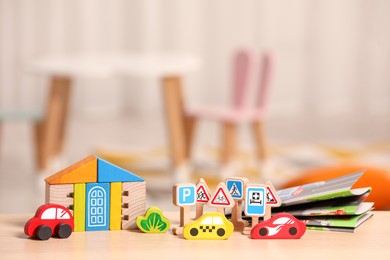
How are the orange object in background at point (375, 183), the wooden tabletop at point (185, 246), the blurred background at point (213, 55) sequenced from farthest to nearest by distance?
the blurred background at point (213, 55), the orange object in background at point (375, 183), the wooden tabletop at point (185, 246)

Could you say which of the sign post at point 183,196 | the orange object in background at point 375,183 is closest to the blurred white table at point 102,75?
the orange object in background at point 375,183

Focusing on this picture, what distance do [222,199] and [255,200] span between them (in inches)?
2.0

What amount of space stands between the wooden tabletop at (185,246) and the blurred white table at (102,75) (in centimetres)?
253

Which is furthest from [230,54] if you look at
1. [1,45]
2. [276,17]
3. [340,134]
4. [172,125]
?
[172,125]

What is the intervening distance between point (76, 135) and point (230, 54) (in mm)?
1268

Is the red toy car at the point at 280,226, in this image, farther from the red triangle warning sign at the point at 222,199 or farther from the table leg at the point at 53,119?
the table leg at the point at 53,119

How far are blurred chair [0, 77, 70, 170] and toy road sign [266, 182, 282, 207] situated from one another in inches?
107

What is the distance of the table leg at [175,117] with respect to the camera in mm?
3994

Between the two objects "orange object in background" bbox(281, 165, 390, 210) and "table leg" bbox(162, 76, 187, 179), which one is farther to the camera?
"table leg" bbox(162, 76, 187, 179)

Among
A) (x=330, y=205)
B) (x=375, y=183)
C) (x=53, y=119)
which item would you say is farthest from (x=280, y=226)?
(x=53, y=119)

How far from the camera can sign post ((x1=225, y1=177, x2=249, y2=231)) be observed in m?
1.37

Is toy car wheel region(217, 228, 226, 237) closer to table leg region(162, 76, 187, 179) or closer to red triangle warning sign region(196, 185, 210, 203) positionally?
red triangle warning sign region(196, 185, 210, 203)

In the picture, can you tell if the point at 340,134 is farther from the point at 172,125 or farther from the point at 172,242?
the point at 172,242

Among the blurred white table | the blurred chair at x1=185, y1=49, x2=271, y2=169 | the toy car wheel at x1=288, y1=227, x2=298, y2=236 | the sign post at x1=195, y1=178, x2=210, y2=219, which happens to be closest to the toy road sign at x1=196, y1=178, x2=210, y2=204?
the sign post at x1=195, y1=178, x2=210, y2=219
